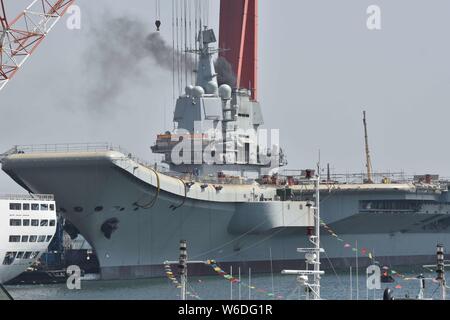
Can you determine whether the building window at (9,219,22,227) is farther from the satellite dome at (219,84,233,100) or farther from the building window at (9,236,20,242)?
the satellite dome at (219,84,233,100)

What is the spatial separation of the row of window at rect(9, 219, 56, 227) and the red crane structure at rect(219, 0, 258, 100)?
20.1 m

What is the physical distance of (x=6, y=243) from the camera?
5041 centimetres

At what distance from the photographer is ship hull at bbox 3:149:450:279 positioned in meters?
51.8

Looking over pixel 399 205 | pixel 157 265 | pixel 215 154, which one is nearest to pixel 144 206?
pixel 157 265

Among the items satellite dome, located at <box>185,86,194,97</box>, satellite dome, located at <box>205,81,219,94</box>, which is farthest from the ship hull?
satellite dome, located at <box>205,81,219,94</box>

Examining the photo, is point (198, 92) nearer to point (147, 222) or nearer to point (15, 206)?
point (147, 222)

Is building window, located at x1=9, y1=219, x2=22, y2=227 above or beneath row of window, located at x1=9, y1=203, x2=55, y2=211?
beneath

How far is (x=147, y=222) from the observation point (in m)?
55.3

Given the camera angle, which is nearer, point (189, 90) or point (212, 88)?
point (189, 90)

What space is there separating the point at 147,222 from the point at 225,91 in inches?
503

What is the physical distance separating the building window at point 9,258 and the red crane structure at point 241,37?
22344 millimetres

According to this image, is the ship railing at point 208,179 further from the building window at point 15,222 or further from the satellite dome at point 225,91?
the building window at point 15,222

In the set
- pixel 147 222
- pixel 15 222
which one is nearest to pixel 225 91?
pixel 147 222

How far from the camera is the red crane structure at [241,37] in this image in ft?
227
